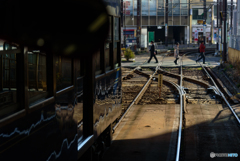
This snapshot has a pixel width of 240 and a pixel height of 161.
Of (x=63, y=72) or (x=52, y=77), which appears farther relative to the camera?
(x=63, y=72)

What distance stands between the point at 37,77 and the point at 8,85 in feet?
1.69

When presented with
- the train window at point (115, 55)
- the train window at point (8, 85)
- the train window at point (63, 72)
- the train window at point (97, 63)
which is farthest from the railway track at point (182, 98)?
the train window at point (8, 85)

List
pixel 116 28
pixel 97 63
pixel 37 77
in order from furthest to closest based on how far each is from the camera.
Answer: pixel 116 28, pixel 97 63, pixel 37 77

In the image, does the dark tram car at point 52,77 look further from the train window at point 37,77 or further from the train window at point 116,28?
the train window at point 116,28

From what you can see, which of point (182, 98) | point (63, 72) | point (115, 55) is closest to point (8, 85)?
point (63, 72)

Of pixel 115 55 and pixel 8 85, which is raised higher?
pixel 115 55

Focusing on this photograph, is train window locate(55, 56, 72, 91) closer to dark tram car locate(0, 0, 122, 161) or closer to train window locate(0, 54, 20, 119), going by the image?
dark tram car locate(0, 0, 122, 161)

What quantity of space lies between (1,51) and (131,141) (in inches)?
215

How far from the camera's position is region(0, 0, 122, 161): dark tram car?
2875 mm

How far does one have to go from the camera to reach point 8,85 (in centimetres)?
301

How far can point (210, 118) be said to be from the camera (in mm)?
10289

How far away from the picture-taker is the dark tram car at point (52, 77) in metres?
2.88

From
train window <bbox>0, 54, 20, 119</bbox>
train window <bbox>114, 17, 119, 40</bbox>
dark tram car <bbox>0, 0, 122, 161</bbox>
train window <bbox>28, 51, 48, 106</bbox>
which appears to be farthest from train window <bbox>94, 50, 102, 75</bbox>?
train window <bbox>0, 54, 20, 119</bbox>

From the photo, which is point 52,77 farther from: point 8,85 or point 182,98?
point 182,98
